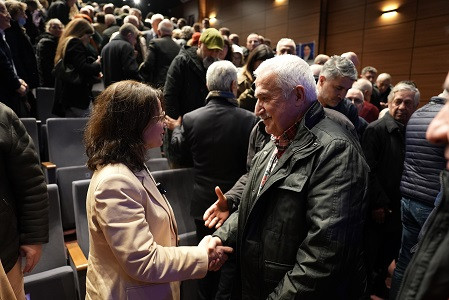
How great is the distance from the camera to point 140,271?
110 cm

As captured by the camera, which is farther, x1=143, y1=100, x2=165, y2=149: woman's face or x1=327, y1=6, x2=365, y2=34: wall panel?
x1=327, y1=6, x2=365, y2=34: wall panel

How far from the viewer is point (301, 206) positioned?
1.12 m

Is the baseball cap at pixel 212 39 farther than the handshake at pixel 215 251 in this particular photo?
Yes

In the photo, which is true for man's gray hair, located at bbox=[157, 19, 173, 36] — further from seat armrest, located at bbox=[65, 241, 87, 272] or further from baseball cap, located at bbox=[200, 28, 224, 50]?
seat armrest, located at bbox=[65, 241, 87, 272]

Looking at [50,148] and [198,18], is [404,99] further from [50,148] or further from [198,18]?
[198,18]

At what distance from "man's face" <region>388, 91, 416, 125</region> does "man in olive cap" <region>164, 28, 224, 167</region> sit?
4.83 ft

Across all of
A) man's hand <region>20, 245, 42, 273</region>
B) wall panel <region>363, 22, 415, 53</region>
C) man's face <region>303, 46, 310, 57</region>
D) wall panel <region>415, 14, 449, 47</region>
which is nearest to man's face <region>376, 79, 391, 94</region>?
Result: wall panel <region>415, 14, 449, 47</region>

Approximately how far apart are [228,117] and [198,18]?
11752 mm

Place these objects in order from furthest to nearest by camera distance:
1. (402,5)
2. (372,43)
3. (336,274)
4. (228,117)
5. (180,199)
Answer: (372,43)
(402,5)
(180,199)
(228,117)
(336,274)

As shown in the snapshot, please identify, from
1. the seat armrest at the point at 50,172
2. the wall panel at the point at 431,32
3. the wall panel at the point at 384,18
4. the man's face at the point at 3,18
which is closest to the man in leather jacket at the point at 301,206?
the seat armrest at the point at 50,172

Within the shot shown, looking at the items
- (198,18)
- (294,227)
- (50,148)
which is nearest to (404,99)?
(294,227)

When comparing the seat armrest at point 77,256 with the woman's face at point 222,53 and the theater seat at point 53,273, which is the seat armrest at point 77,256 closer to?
the theater seat at point 53,273

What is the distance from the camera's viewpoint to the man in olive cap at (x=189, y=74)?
288 cm

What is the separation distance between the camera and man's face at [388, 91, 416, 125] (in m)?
2.53
